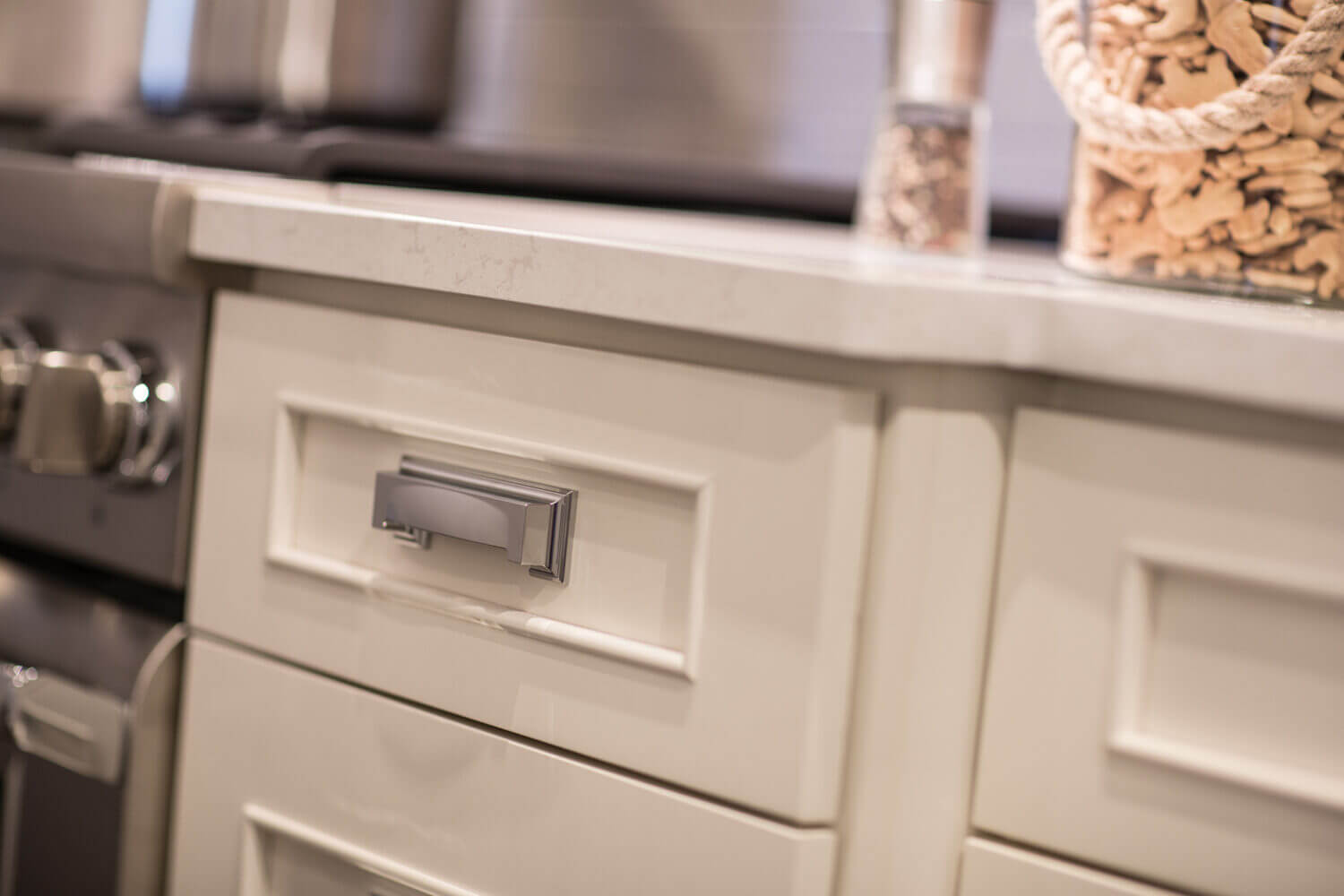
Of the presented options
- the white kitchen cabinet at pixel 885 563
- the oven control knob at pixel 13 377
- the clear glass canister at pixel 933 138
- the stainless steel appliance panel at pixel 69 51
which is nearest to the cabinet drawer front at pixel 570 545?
the white kitchen cabinet at pixel 885 563

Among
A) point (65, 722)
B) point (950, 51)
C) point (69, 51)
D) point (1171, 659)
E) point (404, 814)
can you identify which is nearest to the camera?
point (1171, 659)

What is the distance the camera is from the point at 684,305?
0.46 meters

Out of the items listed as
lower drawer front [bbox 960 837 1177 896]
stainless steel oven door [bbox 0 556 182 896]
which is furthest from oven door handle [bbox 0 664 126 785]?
lower drawer front [bbox 960 837 1177 896]

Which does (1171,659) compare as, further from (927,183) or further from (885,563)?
(927,183)

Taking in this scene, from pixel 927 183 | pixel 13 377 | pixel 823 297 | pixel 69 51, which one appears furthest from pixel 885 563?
pixel 69 51

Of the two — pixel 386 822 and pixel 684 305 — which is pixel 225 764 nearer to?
pixel 386 822

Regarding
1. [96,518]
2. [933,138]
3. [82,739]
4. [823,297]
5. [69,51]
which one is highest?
[69,51]

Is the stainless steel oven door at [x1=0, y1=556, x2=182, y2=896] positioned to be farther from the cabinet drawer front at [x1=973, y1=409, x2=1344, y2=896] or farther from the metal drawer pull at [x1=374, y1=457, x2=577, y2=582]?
the cabinet drawer front at [x1=973, y1=409, x2=1344, y2=896]

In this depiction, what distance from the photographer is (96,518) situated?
671 millimetres

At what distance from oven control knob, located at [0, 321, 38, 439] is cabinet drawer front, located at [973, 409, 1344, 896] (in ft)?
1.73

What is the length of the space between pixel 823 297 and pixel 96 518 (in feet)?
1.44

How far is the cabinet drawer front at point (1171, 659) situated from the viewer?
40cm

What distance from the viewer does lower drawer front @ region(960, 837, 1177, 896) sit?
1.41ft

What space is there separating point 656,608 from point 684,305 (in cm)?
11
